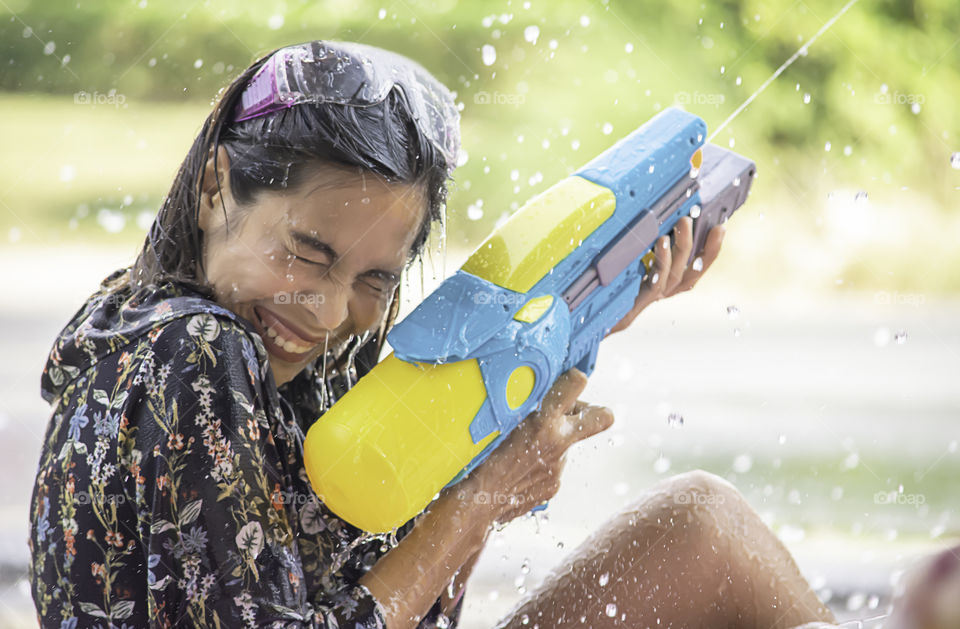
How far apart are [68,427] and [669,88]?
555 centimetres

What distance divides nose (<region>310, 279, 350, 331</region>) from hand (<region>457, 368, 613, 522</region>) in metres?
0.25

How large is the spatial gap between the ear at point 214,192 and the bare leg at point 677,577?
0.60 meters

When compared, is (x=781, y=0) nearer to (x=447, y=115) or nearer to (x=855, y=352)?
(x=855, y=352)

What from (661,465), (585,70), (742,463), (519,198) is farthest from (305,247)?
(519,198)

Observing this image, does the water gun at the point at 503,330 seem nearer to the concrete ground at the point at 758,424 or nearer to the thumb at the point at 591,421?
the thumb at the point at 591,421

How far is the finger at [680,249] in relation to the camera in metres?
1.43

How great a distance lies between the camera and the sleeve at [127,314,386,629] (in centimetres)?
93

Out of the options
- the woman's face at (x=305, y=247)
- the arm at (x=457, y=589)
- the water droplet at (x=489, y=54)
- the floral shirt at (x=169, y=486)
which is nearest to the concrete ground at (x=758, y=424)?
the arm at (x=457, y=589)

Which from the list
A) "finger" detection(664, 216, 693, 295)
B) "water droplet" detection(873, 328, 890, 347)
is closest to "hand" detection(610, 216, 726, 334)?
"finger" detection(664, 216, 693, 295)

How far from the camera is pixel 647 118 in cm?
536

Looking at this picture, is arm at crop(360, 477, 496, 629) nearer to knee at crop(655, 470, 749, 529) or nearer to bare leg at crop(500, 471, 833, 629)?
bare leg at crop(500, 471, 833, 629)

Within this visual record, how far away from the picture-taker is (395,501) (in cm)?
107

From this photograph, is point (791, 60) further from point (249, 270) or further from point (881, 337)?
point (249, 270)

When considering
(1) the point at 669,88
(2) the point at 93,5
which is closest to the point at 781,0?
(1) the point at 669,88
